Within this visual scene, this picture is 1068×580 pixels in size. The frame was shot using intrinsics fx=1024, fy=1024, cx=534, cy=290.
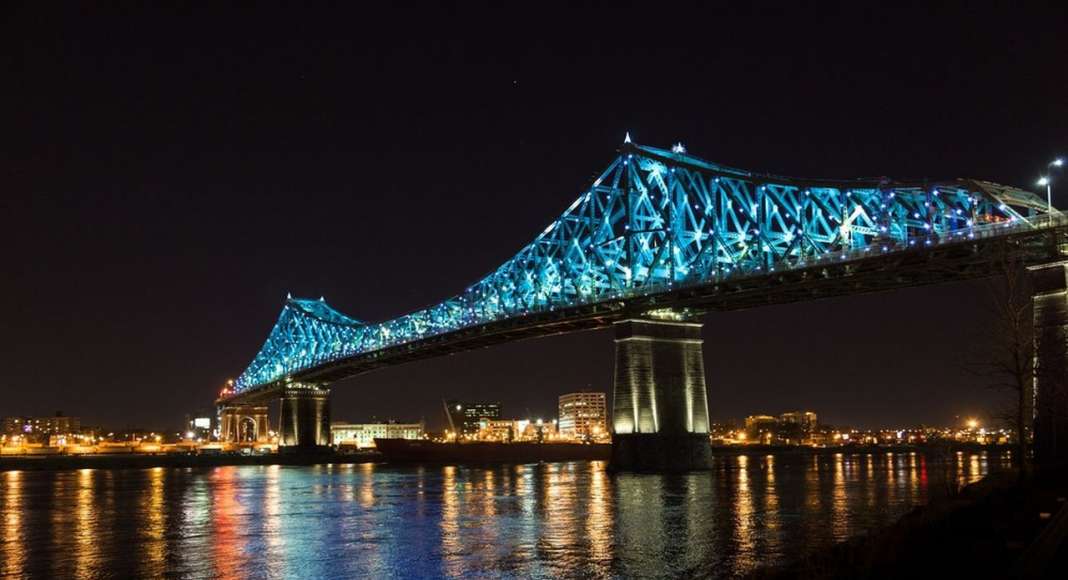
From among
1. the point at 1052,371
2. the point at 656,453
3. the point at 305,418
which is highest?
the point at 1052,371

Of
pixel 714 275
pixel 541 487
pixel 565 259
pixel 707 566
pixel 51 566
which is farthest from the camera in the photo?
pixel 565 259

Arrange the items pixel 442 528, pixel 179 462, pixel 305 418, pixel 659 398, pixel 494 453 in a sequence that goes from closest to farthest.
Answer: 1. pixel 442 528
2. pixel 659 398
3. pixel 179 462
4. pixel 494 453
5. pixel 305 418

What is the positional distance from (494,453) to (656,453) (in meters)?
58.5

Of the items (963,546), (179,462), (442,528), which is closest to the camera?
(963,546)

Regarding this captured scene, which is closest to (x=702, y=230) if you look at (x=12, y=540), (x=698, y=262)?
(x=698, y=262)

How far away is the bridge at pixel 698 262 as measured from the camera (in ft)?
162

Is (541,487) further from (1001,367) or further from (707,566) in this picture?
(707,566)

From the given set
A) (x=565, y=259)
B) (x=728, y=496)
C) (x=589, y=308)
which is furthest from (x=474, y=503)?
(x=565, y=259)

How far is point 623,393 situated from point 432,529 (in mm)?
34816

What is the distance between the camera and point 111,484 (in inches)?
2507

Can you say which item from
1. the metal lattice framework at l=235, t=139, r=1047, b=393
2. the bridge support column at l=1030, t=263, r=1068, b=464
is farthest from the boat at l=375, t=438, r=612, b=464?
the bridge support column at l=1030, t=263, r=1068, b=464

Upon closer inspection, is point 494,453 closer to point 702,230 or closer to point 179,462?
point 179,462

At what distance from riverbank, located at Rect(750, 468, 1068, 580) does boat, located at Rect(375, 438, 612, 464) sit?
316 feet

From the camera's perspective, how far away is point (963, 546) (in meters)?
16.0
